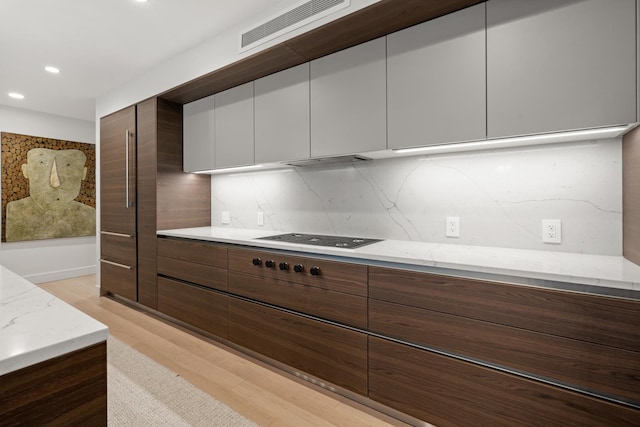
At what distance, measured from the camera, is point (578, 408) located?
3.91 feet

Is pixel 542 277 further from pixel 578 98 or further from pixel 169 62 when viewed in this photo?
pixel 169 62

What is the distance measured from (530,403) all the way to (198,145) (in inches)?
119

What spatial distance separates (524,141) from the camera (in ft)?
5.43

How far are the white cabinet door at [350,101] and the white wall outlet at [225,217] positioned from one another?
4.67 feet

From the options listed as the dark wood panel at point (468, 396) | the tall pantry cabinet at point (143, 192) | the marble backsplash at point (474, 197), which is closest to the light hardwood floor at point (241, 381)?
the dark wood panel at point (468, 396)

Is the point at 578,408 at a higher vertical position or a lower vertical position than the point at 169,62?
lower

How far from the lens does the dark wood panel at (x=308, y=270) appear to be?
5.65 feet

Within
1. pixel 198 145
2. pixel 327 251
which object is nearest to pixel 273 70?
pixel 198 145

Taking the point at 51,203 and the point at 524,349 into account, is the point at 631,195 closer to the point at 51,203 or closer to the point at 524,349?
the point at 524,349

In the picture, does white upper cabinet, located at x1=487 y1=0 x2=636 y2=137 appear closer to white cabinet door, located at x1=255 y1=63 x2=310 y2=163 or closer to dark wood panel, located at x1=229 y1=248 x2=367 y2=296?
dark wood panel, located at x1=229 y1=248 x2=367 y2=296

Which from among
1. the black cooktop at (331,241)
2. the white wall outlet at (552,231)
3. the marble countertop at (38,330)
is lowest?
the marble countertop at (38,330)

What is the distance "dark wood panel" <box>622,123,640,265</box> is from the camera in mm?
1349

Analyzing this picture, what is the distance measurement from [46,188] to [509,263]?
5.64 m

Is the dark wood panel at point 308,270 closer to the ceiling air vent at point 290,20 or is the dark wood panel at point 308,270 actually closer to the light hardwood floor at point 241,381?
the light hardwood floor at point 241,381
